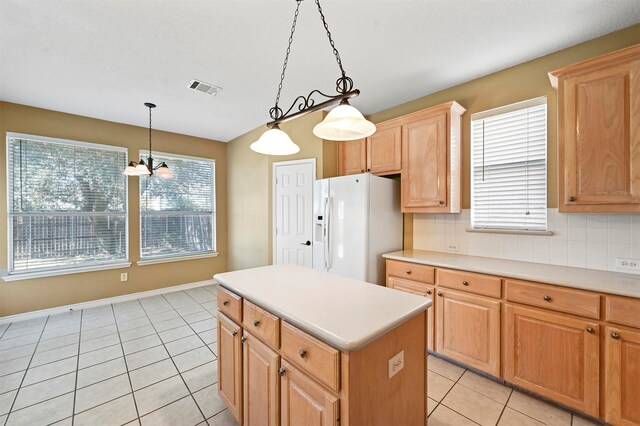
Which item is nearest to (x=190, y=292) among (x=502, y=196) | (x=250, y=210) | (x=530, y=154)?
(x=250, y=210)

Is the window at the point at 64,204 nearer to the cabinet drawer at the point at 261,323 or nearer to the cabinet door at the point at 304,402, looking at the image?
the cabinet drawer at the point at 261,323

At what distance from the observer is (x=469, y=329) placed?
2201 mm

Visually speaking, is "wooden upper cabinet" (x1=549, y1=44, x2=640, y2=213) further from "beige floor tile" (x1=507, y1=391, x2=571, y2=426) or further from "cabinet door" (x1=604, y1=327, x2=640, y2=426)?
"beige floor tile" (x1=507, y1=391, x2=571, y2=426)

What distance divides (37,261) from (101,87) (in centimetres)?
251

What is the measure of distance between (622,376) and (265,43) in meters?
3.34

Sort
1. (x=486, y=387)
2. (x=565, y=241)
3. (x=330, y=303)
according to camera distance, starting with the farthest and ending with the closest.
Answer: (x=565, y=241)
(x=486, y=387)
(x=330, y=303)

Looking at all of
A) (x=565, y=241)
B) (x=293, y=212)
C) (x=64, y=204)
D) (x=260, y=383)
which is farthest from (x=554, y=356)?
(x=64, y=204)

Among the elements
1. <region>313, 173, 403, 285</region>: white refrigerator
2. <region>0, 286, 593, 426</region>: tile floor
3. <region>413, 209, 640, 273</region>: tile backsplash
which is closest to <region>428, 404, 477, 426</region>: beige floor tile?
<region>0, 286, 593, 426</region>: tile floor

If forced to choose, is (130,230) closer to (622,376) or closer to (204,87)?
(204,87)

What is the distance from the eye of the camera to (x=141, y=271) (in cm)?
428

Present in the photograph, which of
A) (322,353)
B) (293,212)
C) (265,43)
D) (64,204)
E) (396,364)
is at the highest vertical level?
(265,43)

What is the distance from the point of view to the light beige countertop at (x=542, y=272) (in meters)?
1.65

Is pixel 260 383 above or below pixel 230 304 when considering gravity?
below

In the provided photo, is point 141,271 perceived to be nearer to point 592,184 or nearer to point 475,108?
point 475,108
